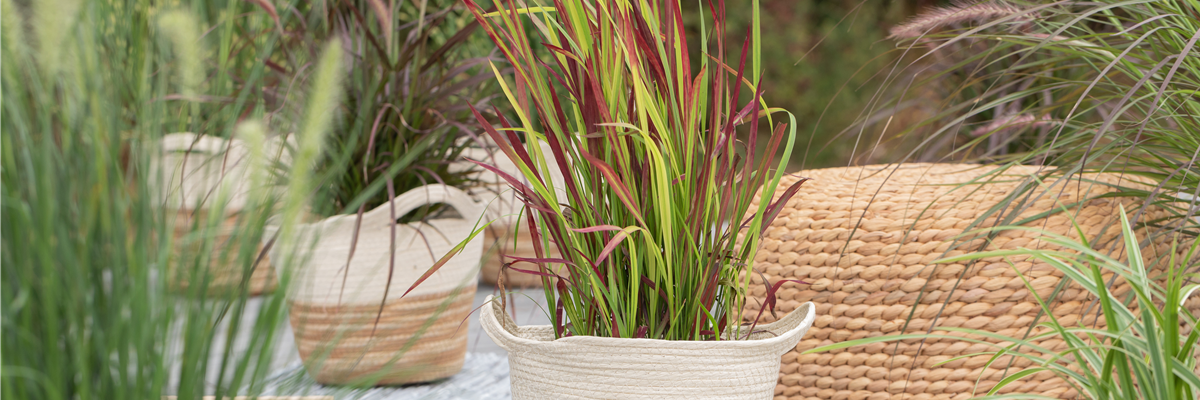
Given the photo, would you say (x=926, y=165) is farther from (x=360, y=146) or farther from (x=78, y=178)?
(x=78, y=178)

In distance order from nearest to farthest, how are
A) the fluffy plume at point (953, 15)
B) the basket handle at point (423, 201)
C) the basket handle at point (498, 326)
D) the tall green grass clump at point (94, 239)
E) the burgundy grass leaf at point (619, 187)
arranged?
1. the tall green grass clump at point (94, 239)
2. the burgundy grass leaf at point (619, 187)
3. the basket handle at point (498, 326)
4. the fluffy plume at point (953, 15)
5. the basket handle at point (423, 201)

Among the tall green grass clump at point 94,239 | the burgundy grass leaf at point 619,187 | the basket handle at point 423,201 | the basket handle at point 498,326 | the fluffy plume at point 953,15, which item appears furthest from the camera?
the basket handle at point 423,201

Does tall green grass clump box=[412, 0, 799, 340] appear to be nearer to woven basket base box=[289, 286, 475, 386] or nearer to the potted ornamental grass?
the potted ornamental grass

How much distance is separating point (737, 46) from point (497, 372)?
9.54ft

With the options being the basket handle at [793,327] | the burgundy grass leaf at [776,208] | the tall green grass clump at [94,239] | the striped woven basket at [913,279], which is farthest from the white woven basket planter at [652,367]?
the tall green grass clump at [94,239]

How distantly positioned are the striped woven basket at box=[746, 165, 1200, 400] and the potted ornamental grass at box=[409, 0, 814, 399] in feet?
0.66

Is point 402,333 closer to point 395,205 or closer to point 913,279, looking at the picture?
point 395,205

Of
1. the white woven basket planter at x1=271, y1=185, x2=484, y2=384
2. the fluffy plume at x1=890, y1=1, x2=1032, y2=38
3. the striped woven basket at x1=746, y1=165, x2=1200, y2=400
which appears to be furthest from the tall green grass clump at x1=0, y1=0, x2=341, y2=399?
the white woven basket planter at x1=271, y1=185, x2=484, y2=384

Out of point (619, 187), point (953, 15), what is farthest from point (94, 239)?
point (953, 15)

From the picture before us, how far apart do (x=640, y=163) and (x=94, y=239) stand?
0.49 metres

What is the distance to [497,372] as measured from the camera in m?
1.58

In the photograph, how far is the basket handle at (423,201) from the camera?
127cm

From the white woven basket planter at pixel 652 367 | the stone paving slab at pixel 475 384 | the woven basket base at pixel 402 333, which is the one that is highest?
the white woven basket planter at pixel 652 367

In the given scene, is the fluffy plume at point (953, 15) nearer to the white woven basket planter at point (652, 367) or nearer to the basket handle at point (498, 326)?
the white woven basket planter at point (652, 367)
